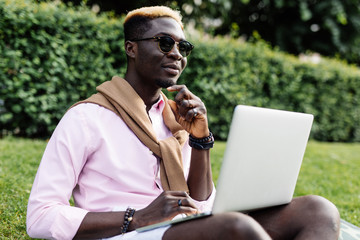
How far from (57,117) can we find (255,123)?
4.70m

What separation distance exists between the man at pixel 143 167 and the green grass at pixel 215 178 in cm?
123

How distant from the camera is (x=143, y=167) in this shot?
1.95m

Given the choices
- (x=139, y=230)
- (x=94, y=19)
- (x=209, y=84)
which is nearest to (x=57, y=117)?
(x=94, y=19)

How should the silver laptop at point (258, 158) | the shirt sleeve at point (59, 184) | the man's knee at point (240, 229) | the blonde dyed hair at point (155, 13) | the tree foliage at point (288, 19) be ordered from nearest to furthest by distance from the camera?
the man's knee at point (240, 229)
the silver laptop at point (258, 158)
the shirt sleeve at point (59, 184)
the blonde dyed hair at point (155, 13)
the tree foliage at point (288, 19)

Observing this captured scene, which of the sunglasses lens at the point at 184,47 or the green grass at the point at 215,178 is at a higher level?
the sunglasses lens at the point at 184,47

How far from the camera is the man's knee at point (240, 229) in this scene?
1.45 metres

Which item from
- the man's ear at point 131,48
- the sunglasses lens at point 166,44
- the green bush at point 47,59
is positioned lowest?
the green bush at point 47,59

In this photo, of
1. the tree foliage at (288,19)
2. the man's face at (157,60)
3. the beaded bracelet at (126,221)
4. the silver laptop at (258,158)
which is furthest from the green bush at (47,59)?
the silver laptop at (258,158)

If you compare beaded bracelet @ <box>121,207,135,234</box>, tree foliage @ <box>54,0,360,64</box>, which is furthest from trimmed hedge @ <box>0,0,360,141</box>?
beaded bracelet @ <box>121,207,135,234</box>

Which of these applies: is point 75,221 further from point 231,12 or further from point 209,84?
point 231,12

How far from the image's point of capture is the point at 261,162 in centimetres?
170

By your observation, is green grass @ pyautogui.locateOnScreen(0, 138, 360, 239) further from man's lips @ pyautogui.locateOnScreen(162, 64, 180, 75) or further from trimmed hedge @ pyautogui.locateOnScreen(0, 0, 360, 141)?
man's lips @ pyautogui.locateOnScreen(162, 64, 180, 75)

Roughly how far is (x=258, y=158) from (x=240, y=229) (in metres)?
0.36

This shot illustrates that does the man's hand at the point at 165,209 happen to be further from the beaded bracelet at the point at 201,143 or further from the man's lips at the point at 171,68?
the man's lips at the point at 171,68
